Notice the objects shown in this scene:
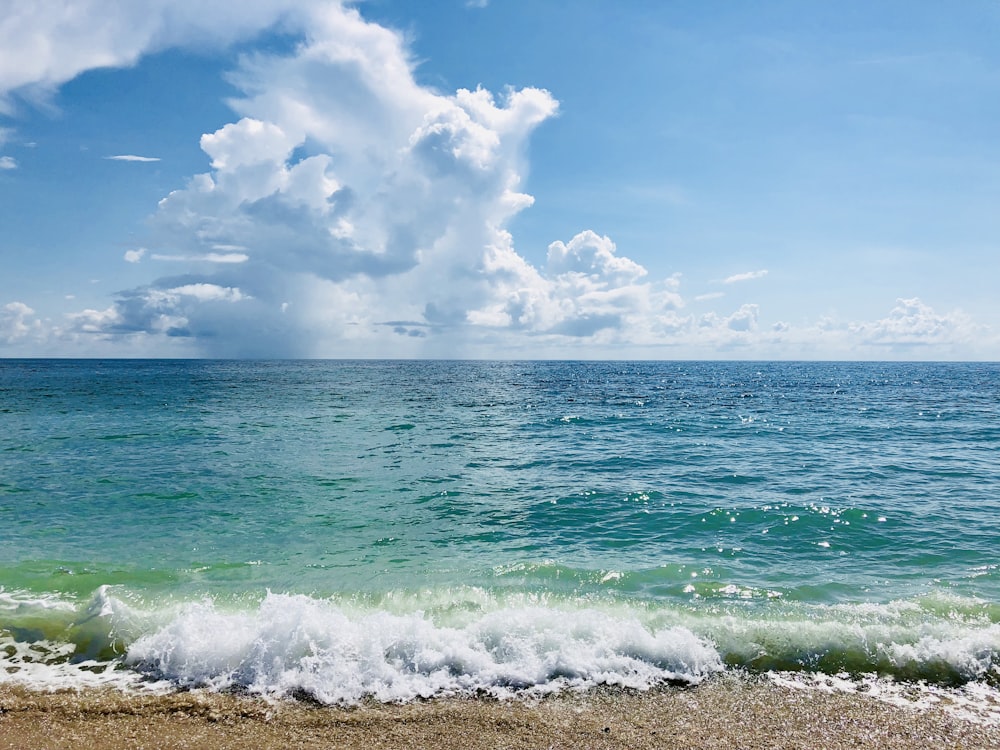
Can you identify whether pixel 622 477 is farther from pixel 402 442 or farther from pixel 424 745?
pixel 424 745

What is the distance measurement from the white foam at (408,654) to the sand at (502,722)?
1.20 feet

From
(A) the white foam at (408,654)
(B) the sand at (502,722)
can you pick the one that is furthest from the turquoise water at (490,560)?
(B) the sand at (502,722)

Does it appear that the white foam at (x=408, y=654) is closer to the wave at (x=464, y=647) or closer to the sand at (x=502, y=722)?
the wave at (x=464, y=647)

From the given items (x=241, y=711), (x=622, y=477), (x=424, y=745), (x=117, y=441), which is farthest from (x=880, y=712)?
(x=117, y=441)

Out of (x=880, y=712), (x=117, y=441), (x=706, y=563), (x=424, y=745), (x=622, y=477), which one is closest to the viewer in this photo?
(x=424, y=745)

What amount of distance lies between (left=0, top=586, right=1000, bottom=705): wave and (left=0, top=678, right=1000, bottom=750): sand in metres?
0.39

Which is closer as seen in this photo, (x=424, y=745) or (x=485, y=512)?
(x=424, y=745)

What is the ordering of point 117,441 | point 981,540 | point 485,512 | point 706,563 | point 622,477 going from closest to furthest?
point 706,563
point 981,540
point 485,512
point 622,477
point 117,441

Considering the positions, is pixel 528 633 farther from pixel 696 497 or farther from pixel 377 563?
pixel 696 497

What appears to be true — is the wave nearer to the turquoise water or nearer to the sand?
the turquoise water

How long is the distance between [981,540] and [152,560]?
21.8 metres

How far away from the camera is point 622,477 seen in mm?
23016

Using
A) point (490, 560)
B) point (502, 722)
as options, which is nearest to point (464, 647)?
point (502, 722)

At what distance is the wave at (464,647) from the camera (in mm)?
8680
